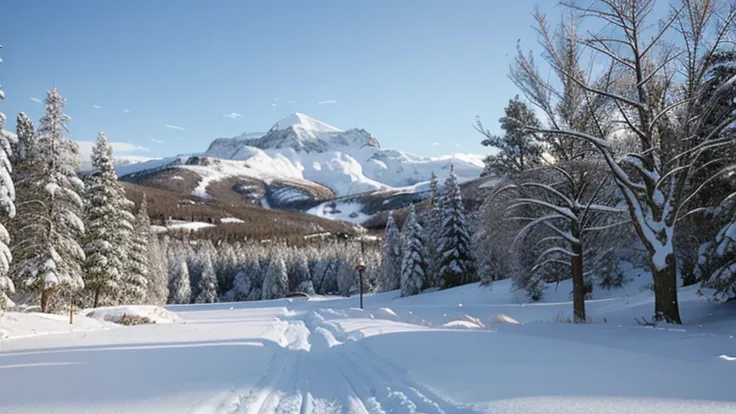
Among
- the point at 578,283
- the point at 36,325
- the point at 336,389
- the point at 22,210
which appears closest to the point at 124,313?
the point at 36,325

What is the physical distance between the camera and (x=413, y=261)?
45062 mm

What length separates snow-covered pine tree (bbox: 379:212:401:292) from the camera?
57125 mm

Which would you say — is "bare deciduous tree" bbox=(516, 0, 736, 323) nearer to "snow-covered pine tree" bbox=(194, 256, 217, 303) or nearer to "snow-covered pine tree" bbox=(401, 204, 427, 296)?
"snow-covered pine tree" bbox=(401, 204, 427, 296)

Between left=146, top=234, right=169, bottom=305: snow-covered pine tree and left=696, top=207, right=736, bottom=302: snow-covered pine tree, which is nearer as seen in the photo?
left=696, top=207, right=736, bottom=302: snow-covered pine tree

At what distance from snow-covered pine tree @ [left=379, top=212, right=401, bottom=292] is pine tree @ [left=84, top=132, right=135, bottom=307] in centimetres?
3216

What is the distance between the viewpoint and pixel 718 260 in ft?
39.0

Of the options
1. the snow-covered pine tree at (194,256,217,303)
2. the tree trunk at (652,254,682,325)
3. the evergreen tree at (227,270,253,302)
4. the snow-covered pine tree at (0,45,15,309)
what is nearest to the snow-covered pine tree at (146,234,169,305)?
the snow-covered pine tree at (0,45,15,309)

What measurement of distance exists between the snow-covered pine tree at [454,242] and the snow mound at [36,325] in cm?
2854

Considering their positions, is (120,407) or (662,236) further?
(662,236)

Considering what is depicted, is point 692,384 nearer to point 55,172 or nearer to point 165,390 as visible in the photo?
point 165,390

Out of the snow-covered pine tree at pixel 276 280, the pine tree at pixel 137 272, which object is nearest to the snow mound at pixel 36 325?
the pine tree at pixel 137 272

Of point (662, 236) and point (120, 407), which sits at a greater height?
point (662, 236)

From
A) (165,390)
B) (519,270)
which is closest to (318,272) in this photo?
(519,270)

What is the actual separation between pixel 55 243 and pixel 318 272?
77.1 metres
